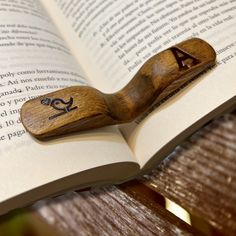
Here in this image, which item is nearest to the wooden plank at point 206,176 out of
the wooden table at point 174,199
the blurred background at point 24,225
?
the wooden table at point 174,199

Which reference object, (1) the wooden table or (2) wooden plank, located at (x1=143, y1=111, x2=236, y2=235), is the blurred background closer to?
(1) the wooden table

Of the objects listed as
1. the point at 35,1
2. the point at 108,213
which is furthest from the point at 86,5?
the point at 108,213

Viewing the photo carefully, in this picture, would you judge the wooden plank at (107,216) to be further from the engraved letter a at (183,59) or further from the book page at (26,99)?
the engraved letter a at (183,59)

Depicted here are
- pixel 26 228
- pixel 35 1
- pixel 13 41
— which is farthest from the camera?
pixel 35 1

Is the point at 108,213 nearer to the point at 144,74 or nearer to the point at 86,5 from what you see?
the point at 144,74

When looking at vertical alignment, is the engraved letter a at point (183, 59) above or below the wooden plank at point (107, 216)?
above

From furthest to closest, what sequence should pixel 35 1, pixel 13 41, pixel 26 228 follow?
pixel 35 1 < pixel 13 41 < pixel 26 228

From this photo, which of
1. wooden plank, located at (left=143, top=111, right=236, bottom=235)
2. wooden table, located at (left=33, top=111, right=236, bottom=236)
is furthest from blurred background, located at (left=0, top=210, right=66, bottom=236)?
wooden plank, located at (left=143, top=111, right=236, bottom=235)
